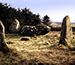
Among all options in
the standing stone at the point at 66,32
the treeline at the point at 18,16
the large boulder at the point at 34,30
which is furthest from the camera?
the treeline at the point at 18,16

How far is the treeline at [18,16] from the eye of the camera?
18.8 m

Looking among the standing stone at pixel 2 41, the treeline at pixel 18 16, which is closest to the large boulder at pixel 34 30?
the treeline at pixel 18 16

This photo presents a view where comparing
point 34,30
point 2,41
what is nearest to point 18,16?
point 34,30

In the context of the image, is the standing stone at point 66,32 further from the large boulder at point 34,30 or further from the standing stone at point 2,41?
the large boulder at point 34,30

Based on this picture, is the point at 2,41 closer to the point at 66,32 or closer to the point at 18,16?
the point at 66,32

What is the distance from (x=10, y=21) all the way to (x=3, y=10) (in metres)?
2.48

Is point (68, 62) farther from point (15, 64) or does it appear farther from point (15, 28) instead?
point (15, 28)

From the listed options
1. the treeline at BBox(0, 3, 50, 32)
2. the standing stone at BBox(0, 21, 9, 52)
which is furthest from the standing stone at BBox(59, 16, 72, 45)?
the treeline at BBox(0, 3, 50, 32)

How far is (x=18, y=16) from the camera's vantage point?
937 inches

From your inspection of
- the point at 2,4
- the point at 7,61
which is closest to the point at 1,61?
the point at 7,61

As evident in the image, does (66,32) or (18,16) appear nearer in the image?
(66,32)

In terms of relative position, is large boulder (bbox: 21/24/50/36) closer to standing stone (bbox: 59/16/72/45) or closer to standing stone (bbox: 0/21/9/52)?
standing stone (bbox: 59/16/72/45)

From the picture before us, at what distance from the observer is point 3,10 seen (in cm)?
1892

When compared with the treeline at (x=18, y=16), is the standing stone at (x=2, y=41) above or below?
below
